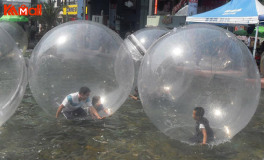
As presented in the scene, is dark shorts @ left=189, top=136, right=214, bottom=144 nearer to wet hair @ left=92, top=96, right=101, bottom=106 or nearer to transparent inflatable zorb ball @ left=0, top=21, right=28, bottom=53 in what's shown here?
wet hair @ left=92, top=96, right=101, bottom=106

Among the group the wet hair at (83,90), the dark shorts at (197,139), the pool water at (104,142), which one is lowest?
the pool water at (104,142)

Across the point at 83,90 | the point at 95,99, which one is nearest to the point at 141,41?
the point at 95,99

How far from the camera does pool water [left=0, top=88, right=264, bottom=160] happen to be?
4.05m

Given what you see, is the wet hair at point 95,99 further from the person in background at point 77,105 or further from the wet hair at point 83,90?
the wet hair at point 83,90

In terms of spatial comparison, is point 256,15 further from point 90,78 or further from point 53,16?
point 53,16

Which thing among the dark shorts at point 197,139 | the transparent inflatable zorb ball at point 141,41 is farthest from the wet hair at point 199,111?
the transparent inflatable zorb ball at point 141,41

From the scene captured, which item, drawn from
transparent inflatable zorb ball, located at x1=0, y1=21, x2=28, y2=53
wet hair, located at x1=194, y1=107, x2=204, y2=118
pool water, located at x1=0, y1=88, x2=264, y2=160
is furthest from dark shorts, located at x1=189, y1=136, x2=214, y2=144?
transparent inflatable zorb ball, located at x1=0, y1=21, x2=28, y2=53

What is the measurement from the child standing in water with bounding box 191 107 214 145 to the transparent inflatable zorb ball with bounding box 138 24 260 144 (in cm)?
6

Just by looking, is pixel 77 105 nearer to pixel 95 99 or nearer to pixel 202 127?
pixel 95 99

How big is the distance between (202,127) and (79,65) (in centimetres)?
213

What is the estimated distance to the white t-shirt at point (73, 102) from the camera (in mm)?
4773

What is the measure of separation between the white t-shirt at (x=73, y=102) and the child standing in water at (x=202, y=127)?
6.07 feet

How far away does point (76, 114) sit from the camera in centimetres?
514

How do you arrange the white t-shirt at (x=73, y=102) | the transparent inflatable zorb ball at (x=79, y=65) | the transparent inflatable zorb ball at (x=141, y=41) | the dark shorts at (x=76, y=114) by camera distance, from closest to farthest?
the transparent inflatable zorb ball at (x=79, y=65), the white t-shirt at (x=73, y=102), the dark shorts at (x=76, y=114), the transparent inflatable zorb ball at (x=141, y=41)
